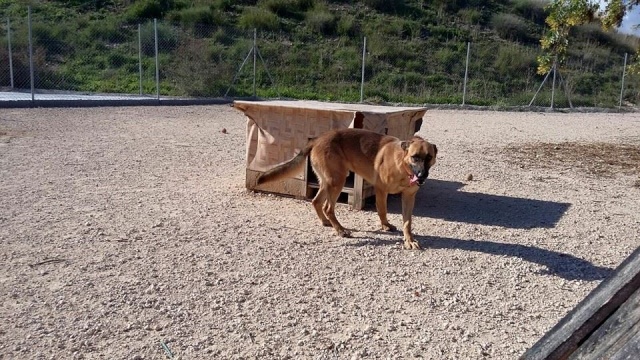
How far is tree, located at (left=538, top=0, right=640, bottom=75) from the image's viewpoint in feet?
36.0

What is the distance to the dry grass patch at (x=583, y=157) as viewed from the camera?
10.6 m

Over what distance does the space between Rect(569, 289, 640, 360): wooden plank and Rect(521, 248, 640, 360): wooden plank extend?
13mm

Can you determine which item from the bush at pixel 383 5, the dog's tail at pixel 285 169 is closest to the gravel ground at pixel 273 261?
the dog's tail at pixel 285 169

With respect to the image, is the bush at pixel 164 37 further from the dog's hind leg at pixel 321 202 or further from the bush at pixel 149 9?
the dog's hind leg at pixel 321 202

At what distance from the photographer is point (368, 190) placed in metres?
7.47

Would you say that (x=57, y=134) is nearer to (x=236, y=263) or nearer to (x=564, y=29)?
(x=236, y=263)

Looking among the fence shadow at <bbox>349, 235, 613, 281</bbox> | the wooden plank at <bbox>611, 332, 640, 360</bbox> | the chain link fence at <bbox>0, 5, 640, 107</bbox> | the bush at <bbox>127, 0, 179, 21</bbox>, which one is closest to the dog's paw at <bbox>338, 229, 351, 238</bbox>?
the fence shadow at <bbox>349, 235, 613, 281</bbox>

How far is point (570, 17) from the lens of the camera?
1099 cm

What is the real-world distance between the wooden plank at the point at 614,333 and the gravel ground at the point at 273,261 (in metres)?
2.47

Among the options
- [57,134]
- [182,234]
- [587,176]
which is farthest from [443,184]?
[57,134]

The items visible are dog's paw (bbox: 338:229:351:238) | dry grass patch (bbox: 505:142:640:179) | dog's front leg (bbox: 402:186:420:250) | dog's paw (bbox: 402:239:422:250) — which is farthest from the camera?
dry grass patch (bbox: 505:142:640:179)

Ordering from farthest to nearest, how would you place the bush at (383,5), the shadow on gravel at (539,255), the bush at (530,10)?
the bush at (530,10) < the bush at (383,5) < the shadow on gravel at (539,255)

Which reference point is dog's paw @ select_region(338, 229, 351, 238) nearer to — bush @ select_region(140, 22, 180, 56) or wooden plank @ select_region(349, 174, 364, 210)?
wooden plank @ select_region(349, 174, 364, 210)

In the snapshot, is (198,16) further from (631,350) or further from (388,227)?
(631,350)
